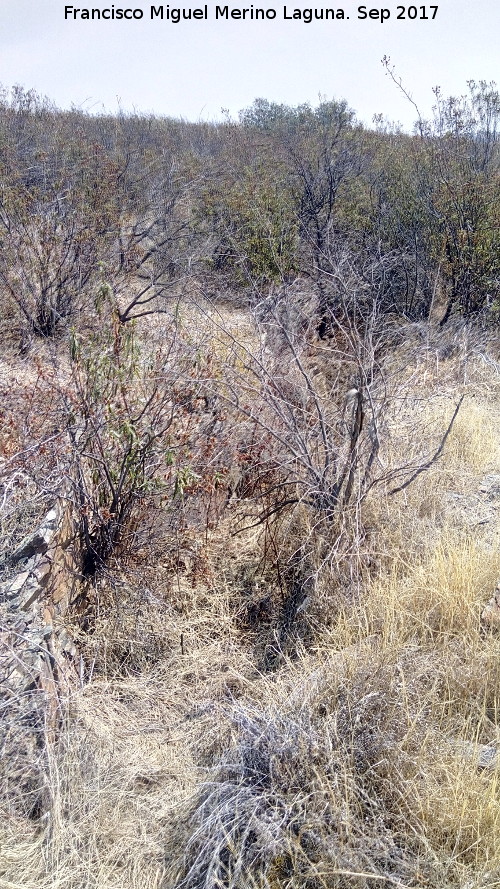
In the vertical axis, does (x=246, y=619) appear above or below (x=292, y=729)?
below

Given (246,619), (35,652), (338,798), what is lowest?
(246,619)

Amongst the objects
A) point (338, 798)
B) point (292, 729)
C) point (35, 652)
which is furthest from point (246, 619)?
point (338, 798)

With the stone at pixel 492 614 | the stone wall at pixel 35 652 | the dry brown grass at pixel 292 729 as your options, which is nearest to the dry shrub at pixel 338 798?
the dry brown grass at pixel 292 729

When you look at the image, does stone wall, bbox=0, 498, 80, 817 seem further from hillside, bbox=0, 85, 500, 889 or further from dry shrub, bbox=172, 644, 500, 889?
dry shrub, bbox=172, 644, 500, 889

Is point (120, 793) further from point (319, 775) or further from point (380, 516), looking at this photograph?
point (380, 516)

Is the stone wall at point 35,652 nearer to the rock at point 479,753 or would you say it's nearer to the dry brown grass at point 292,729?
the dry brown grass at point 292,729

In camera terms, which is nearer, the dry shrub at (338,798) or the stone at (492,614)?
the dry shrub at (338,798)

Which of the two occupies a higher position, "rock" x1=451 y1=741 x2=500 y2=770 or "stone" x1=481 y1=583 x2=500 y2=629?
"stone" x1=481 y1=583 x2=500 y2=629

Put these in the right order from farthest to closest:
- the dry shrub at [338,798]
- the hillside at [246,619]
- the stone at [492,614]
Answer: the stone at [492,614] → the hillside at [246,619] → the dry shrub at [338,798]

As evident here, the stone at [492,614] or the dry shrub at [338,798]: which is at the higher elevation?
the stone at [492,614]

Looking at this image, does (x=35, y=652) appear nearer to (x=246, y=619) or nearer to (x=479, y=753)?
(x=246, y=619)

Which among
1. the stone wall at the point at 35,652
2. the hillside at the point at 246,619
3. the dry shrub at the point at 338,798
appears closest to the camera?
the dry shrub at the point at 338,798

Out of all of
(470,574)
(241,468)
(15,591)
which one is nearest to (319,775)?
(470,574)

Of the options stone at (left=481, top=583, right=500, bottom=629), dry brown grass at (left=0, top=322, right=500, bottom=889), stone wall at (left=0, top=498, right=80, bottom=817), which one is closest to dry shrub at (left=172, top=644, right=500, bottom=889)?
dry brown grass at (left=0, top=322, right=500, bottom=889)
